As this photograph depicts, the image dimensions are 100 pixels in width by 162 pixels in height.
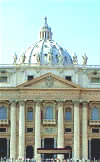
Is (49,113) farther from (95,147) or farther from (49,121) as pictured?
(95,147)

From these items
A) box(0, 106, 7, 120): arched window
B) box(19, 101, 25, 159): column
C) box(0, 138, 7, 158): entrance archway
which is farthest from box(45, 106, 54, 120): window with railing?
box(0, 138, 7, 158): entrance archway

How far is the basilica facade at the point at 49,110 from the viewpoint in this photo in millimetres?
78375

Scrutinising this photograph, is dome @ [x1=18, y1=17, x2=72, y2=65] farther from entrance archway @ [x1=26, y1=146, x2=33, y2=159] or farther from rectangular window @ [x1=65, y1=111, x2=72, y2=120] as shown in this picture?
entrance archway @ [x1=26, y1=146, x2=33, y2=159]

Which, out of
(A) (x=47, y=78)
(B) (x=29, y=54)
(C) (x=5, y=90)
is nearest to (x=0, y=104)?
(C) (x=5, y=90)

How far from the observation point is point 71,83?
7844 centimetres

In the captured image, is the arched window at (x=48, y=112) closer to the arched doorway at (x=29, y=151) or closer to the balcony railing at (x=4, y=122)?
the arched doorway at (x=29, y=151)

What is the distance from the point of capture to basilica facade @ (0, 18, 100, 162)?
78375mm

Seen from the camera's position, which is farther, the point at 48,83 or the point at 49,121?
the point at 49,121

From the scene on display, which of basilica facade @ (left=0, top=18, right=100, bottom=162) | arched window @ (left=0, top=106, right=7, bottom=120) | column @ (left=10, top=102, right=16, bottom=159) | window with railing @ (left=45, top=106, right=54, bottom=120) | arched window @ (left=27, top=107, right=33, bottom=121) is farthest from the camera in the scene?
arched window @ (left=0, top=106, right=7, bottom=120)

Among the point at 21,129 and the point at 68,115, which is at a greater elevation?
the point at 68,115

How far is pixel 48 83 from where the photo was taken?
3095 inches

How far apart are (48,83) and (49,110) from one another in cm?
361

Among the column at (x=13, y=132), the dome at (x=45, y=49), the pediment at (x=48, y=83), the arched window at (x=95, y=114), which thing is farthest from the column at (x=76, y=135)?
the dome at (x=45, y=49)

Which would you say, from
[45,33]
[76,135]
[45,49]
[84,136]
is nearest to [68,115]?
[76,135]
